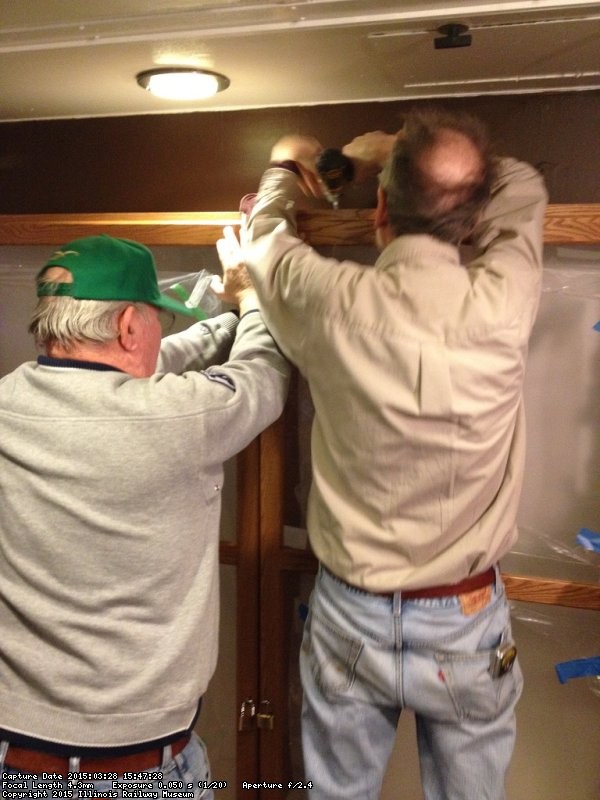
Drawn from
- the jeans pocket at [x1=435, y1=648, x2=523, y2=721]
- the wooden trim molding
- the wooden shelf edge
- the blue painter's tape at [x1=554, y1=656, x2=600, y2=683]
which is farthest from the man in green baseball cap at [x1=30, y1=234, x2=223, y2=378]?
the blue painter's tape at [x1=554, y1=656, x2=600, y2=683]

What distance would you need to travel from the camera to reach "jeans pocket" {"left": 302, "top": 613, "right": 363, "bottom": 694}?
3.78 feet

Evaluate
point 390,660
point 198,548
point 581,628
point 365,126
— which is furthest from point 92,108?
point 581,628

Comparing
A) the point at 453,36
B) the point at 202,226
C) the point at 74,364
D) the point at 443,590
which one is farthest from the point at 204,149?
the point at 443,590

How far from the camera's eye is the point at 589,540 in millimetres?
1289

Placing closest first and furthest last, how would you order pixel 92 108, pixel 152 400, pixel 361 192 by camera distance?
pixel 152 400 < pixel 361 192 < pixel 92 108

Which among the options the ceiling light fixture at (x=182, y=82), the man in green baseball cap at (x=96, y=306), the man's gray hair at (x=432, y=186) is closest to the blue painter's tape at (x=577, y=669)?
the man's gray hair at (x=432, y=186)

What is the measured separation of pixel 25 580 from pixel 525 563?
883 millimetres

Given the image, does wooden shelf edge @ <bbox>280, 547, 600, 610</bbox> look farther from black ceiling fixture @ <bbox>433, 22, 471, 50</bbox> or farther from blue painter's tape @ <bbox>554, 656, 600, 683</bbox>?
black ceiling fixture @ <bbox>433, 22, 471, 50</bbox>

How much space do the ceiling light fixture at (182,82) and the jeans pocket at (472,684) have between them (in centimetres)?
108

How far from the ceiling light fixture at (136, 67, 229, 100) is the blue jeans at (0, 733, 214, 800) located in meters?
1.13

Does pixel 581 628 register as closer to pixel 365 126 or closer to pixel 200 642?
pixel 200 642

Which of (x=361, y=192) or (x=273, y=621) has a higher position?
(x=361, y=192)

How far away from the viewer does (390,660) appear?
113 centimetres

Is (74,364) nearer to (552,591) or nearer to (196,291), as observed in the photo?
(196,291)
